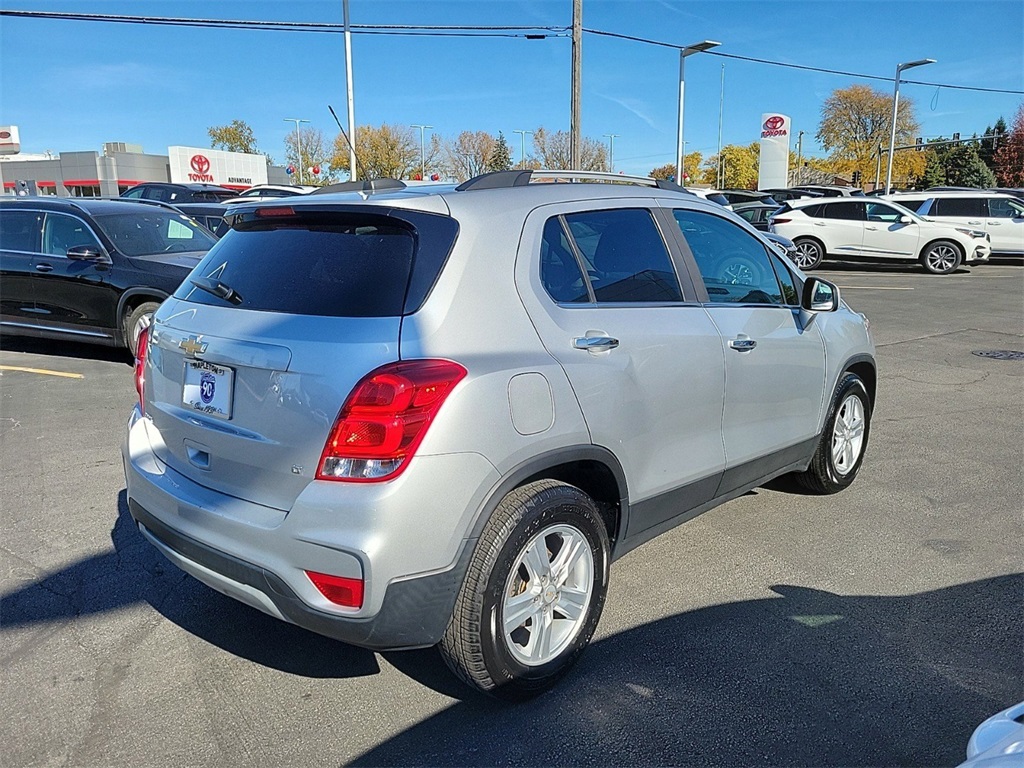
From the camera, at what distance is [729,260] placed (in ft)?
12.9

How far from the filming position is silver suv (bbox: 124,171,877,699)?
94.9 inches

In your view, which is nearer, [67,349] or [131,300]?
[131,300]

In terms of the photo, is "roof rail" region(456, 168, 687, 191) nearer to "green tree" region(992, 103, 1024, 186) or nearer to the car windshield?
the car windshield

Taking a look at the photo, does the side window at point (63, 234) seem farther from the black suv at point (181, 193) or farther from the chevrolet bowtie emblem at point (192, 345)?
the black suv at point (181, 193)

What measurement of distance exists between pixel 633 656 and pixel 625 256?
1.60m

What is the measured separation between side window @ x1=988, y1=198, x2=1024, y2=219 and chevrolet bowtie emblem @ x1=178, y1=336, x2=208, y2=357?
22721 millimetres

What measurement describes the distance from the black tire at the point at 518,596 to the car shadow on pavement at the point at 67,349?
22.8 ft

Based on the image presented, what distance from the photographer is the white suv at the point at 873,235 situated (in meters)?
18.8

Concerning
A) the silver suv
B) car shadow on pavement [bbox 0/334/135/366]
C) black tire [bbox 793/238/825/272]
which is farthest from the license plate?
black tire [bbox 793/238/825/272]

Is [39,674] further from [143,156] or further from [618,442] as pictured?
[143,156]

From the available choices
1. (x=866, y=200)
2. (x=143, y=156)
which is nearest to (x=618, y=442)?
(x=866, y=200)

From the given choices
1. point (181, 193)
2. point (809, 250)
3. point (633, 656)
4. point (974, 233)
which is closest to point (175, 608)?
point (633, 656)

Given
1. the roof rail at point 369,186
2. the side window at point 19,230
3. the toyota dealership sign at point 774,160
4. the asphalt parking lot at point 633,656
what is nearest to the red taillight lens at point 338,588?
the asphalt parking lot at point 633,656

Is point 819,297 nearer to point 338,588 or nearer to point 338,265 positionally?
point 338,265
